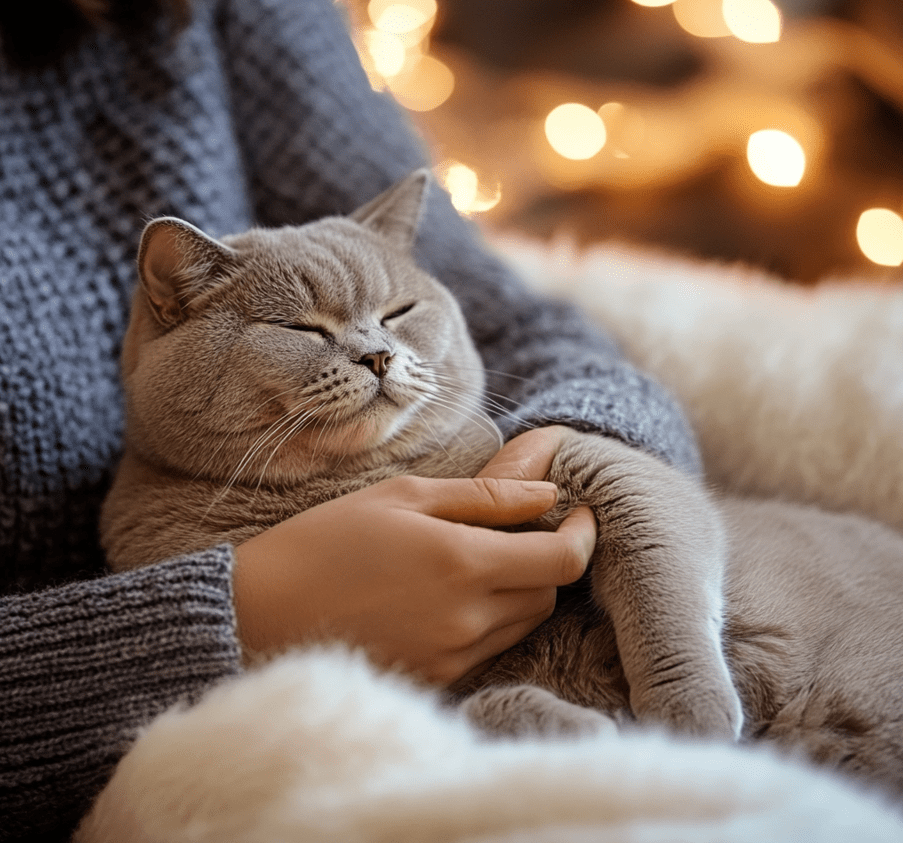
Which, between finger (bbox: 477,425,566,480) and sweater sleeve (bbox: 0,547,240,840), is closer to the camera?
sweater sleeve (bbox: 0,547,240,840)

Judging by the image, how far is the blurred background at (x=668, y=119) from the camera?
204cm

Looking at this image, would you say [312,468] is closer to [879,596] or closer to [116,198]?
[116,198]

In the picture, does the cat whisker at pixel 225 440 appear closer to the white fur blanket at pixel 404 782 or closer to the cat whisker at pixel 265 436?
the cat whisker at pixel 265 436

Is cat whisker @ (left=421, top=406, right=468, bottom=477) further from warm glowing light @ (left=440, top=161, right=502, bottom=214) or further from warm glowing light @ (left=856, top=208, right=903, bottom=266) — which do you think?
warm glowing light @ (left=856, top=208, right=903, bottom=266)

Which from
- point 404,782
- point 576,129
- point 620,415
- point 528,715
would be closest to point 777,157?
point 576,129

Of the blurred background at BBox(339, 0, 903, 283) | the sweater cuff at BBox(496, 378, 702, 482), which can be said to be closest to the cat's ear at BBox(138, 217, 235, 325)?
the sweater cuff at BBox(496, 378, 702, 482)

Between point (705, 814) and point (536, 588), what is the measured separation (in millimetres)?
316

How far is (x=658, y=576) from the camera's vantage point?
0.77 metres

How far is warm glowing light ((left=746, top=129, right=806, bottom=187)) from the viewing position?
2092 mm

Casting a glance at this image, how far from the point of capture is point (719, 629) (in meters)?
0.79

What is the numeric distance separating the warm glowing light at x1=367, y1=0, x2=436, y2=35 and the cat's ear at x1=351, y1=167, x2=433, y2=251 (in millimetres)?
1227

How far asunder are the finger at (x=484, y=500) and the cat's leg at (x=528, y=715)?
166mm

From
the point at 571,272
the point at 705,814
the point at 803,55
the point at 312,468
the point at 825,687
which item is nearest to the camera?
the point at 705,814

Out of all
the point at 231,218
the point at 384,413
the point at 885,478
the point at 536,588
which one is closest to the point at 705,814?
the point at 536,588
